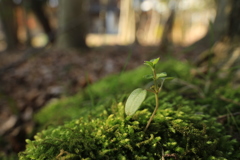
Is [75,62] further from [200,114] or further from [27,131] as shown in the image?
[200,114]

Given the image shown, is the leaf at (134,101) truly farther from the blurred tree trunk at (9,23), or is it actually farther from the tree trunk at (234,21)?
the blurred tree trunk at (9,23)

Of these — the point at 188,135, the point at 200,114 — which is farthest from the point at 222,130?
the point at 188,135

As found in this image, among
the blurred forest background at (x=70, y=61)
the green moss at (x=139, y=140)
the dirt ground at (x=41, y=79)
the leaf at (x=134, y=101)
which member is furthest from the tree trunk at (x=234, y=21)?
the leaf at (x=134, y=101)

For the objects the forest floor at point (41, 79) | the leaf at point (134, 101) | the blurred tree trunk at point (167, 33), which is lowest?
the forest floor at point (41, 79)

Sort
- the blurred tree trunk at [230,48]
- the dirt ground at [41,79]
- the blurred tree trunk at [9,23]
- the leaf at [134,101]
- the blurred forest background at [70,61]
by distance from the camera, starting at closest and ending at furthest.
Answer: the leaf at [134,101], the blurred tree trunk at [230,48], the blurred forest background at [70,61], the dirt ground at [41,79], the blurred tree trunk at [9,23]

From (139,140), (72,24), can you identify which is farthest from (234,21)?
(72,24)

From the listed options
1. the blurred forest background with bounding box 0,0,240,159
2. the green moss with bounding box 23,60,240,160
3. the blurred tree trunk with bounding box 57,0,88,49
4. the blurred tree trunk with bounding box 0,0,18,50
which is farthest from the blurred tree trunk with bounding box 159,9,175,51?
the blurred tree trunk with bounding box 0,0,18,50
